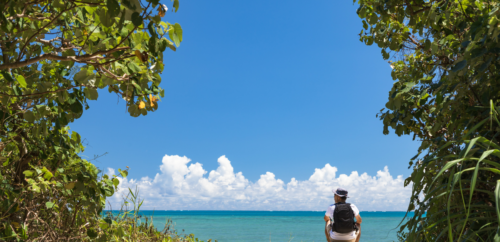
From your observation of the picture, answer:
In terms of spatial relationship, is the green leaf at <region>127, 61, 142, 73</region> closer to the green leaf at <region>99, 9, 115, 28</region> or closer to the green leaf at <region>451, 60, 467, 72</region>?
the green leaf at <region>99, 9, 115, 28</region>

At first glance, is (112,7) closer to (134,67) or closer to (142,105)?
(134,67)

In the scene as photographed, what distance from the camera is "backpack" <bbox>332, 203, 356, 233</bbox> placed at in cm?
471

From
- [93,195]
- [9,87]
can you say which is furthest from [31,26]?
[93,195]

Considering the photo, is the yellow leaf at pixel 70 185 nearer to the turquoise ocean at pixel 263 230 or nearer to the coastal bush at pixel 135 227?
the coastal bush at pixel 135 227

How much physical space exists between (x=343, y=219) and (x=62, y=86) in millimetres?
4058

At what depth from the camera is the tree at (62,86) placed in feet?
6.15

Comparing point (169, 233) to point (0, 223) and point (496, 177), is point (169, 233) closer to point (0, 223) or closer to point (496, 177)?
point (0, 223)

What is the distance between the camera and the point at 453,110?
8.42 feet

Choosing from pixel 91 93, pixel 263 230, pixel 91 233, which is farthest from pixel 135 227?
pixel 263 230

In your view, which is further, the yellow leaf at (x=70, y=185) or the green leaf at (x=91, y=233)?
the green leaf at (x=91, y=233)

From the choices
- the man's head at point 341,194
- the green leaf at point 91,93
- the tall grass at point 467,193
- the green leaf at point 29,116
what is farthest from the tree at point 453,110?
the green leaf at point 29,116

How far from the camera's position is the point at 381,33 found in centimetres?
332

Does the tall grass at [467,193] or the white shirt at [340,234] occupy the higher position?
the tall grass at [467,193]

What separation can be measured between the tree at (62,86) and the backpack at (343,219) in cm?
322
